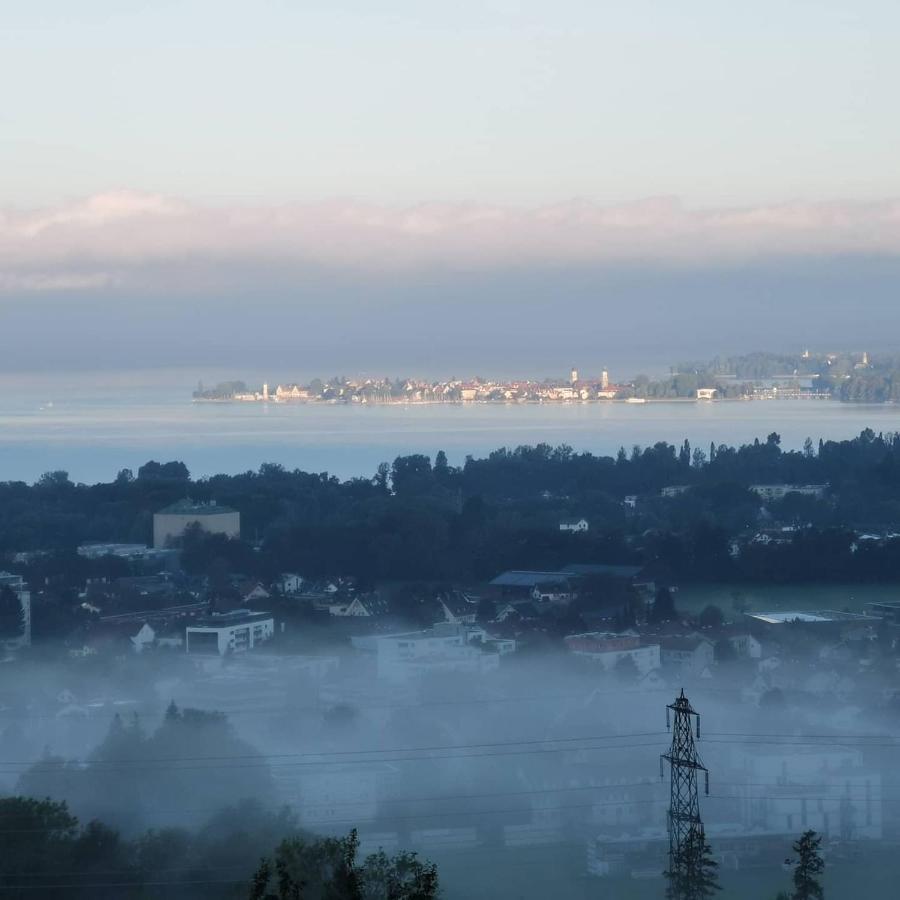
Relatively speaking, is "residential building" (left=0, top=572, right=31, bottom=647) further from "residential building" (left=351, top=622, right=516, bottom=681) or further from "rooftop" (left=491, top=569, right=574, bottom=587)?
"rooftop" (left=491, top=569, right=574, bottom=587)

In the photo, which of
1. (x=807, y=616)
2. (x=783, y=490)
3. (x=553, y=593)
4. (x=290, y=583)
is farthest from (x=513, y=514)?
(x=807, y=616)

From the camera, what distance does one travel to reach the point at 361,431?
48.8 meters

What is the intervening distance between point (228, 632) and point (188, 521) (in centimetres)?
808

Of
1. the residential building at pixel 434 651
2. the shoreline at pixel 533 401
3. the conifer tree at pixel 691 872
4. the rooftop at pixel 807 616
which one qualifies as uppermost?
the shoreline at pixel 533 401

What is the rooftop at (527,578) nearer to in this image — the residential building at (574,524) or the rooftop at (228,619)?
the residential building at (574,524)

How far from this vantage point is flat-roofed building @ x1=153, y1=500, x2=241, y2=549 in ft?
67.6

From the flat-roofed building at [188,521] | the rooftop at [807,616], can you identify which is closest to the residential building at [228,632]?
the rooftop at [807,616]

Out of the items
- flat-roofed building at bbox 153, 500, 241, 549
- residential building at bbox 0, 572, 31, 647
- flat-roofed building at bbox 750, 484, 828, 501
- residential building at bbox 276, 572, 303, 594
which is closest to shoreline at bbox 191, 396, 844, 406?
flat-roofed building at bbox 750, 484, 828, 501

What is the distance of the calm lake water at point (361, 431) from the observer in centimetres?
3712

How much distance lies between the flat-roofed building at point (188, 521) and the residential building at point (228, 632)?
709 cm

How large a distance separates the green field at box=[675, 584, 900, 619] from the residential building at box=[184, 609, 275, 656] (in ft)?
12.7

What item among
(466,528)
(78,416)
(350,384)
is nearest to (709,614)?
(466,528)

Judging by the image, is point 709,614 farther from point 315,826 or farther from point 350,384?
point 350,384

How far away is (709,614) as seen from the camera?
45.9 ft
